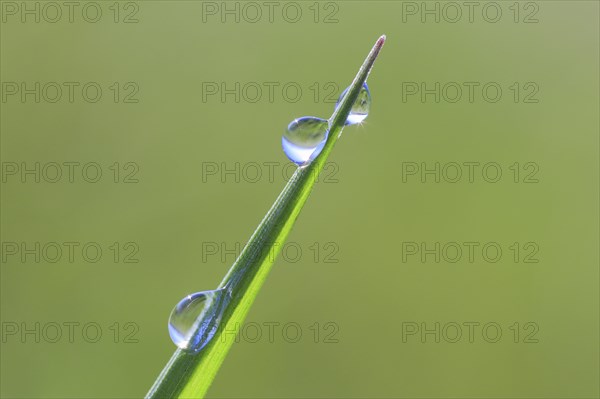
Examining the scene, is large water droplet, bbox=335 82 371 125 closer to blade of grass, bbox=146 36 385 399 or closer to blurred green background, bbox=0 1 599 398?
blade of grass, bbox=146 36 385 399

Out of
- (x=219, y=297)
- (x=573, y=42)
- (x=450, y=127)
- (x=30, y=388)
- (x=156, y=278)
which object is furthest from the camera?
(x=573, y=42)

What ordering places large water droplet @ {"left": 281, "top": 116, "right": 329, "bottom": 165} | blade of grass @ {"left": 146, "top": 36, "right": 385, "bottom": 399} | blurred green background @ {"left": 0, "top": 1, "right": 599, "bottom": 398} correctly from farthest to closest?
blurred green background @ {"left": 0, "top": 1, "right": 599, "bottom": 398} → large water droplet @ {"left": 281, "top": 116, "right": 329, "bottom": 165} → blade of grass @ {"left": 146, "top": 36, "right": 385, "bottom": 399}

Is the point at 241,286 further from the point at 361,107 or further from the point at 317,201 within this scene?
the point at 317,201

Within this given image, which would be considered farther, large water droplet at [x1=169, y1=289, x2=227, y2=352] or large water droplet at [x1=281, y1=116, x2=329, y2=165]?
large water droplet at [x1=281, y1=116, x2=329, y2=165]

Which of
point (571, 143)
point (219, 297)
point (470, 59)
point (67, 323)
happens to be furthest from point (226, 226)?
point (219, 297)

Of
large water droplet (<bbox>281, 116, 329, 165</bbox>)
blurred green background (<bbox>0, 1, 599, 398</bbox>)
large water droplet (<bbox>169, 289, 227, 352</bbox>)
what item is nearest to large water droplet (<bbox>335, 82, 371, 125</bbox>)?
large water droplet (<bbox>281, 116, 329, 165</bbox>)

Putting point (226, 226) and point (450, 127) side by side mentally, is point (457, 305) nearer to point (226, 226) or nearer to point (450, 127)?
point (450, 127)
